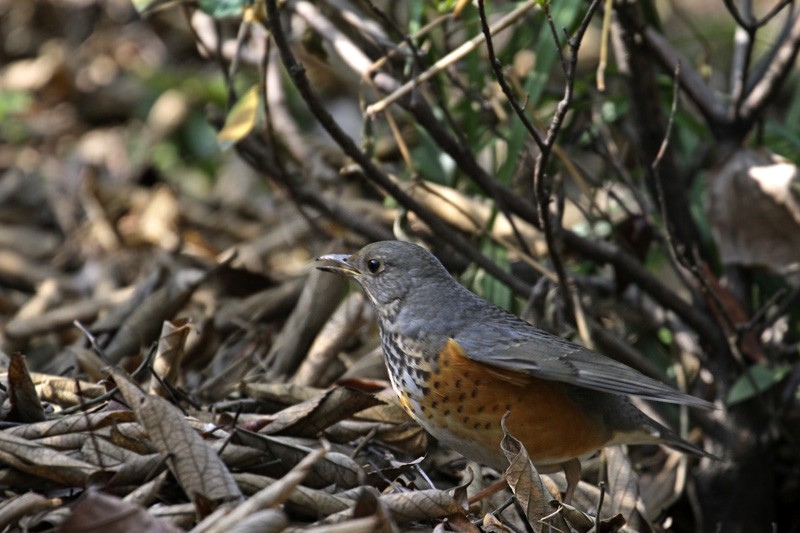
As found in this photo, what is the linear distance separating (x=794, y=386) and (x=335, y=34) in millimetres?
2588

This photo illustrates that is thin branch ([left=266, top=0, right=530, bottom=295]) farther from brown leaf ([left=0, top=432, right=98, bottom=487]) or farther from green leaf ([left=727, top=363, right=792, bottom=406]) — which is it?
brown leaf ([left=0, top=432, right=98, bottom=487])

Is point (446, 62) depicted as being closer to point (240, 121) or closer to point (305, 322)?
point (240, 121)

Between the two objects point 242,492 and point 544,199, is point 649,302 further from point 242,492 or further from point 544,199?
A: point 242,492

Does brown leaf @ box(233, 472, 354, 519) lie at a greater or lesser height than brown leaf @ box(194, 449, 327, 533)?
lesser

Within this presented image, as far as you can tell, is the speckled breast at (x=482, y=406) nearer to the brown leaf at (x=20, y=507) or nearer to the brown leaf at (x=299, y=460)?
the brown leaf at (x=299, y=460)

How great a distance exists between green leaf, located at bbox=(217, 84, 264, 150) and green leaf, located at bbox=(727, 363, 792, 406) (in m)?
2.39

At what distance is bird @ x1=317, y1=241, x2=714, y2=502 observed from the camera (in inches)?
142

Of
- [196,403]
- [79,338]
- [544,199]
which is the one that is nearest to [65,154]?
[79,338]

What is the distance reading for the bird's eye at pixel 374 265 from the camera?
4.18 metres

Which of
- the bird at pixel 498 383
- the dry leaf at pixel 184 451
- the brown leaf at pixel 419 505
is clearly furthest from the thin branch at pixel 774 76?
the dry leaf at pixel 184 451

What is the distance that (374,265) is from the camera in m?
4.20

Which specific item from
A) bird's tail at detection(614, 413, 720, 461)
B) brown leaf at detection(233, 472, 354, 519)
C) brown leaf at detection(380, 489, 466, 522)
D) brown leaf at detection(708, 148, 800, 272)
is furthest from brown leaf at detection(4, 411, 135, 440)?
brown leaf at detection(708, 148, 800, 272)

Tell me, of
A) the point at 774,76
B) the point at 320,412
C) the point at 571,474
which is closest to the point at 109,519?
the point at 320,412

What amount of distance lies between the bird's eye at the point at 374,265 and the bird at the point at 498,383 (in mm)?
90
